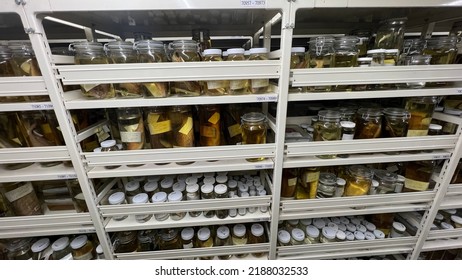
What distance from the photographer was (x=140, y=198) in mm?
831

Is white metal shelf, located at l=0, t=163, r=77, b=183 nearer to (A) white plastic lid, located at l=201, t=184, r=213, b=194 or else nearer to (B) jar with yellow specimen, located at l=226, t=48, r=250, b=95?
(A) white plastic lid, located at l=201, t=184, r=213, b=194

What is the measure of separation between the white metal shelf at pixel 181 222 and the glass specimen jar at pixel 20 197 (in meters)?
0.35

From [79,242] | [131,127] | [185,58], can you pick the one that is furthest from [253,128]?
[79,242]

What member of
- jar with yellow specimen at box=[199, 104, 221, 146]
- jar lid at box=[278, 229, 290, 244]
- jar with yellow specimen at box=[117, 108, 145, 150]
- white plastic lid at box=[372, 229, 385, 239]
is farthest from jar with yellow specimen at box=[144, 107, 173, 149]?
white plastic lid at box=[372, 229, 385, 239]

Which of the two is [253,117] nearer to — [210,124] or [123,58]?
[210,124]

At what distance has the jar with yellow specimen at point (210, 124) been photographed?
784 millimetres

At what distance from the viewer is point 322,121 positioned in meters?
0.83

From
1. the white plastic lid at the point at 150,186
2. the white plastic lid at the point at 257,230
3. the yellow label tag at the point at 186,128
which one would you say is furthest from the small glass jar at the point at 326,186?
the white plastic lid at the point at 150,186

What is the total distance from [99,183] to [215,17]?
0.96 metres

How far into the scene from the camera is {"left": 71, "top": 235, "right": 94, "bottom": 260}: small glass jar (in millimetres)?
903

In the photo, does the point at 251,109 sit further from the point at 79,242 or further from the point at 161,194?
the point at 79,242

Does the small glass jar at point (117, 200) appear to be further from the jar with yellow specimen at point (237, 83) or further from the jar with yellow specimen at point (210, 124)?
the jar with yellow specimen at point (237, 83)

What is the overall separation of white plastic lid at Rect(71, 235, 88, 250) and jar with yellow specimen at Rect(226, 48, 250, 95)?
3.34 ft
